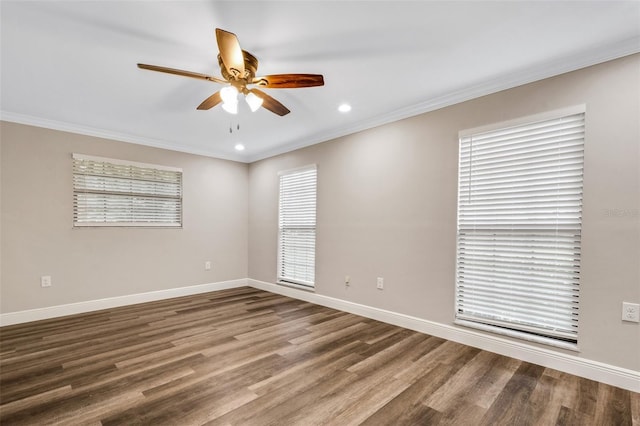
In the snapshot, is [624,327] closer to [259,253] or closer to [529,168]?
[529,168]

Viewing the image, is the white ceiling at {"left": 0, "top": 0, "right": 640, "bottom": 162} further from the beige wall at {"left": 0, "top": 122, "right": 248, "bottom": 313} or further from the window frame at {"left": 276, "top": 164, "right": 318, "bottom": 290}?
the window frame at {"left": 276, "top": 164, "right": 318, "bottom": 290}

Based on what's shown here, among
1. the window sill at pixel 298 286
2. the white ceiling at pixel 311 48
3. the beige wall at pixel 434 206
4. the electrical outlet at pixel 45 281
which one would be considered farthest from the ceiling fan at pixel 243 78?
the electrical outlet at pixel 45 281

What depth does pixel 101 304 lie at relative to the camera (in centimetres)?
396

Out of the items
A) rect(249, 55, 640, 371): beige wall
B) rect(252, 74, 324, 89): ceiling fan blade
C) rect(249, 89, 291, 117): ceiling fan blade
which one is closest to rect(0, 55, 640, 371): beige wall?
rect(249, 55, 640, 371): beige wall

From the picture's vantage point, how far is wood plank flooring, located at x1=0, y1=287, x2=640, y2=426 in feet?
5.82

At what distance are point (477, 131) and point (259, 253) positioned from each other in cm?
391

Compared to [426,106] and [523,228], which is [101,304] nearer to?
[426,106]

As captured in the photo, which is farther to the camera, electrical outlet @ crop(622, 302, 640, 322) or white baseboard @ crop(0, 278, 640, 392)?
white baseboard @ crop(0, 278, 640, 392)

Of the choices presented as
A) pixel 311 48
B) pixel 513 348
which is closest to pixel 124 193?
pixel 311 48

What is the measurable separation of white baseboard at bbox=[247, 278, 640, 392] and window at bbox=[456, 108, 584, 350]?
0.29 feet

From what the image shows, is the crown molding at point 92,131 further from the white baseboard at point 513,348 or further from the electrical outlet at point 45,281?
the white baseboard at point 513,348

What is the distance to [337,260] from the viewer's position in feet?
13.2

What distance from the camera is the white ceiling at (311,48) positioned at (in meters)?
1.79

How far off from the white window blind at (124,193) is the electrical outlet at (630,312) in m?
5.14
